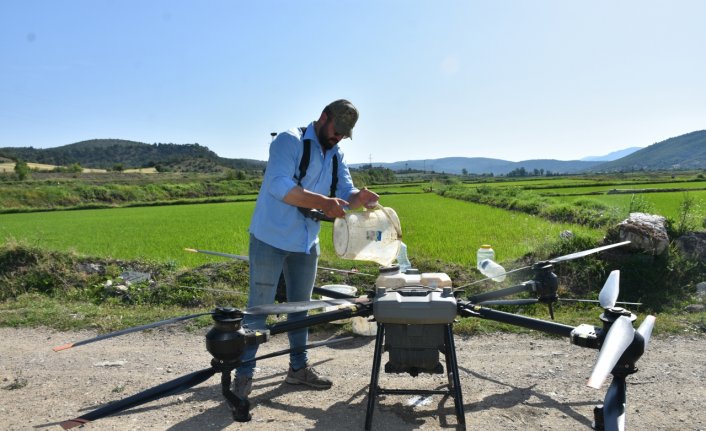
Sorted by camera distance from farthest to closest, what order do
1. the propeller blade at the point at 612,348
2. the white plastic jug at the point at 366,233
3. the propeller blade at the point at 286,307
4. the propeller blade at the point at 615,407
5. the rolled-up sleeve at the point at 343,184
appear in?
the rolled-up sleeve at the point at 343,184 → the white plastic jug at the point at 366,233 → the propeller blade at the point at 286,307 → the propeller blade at the point at 615,407 → the propeller blade at the point at 612,348

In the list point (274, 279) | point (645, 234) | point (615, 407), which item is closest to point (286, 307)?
point (274, 279)

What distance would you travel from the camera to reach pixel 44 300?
762 cm

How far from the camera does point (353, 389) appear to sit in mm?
4301

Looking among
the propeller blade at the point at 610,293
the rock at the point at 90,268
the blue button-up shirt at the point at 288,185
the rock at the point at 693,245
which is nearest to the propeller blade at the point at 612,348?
the propeller blade at the point at 610,293

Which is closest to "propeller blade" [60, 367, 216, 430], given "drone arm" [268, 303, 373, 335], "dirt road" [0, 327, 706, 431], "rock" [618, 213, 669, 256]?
"drone arm" [268, 303, 373, 335]

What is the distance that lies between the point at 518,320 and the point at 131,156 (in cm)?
14876

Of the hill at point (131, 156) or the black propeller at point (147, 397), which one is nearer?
the black propeller at point (147, 397)

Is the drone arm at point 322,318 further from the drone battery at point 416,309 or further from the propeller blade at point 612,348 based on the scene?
the propeller blade at point 612,348

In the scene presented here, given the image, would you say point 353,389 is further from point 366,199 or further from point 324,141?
point 324,141

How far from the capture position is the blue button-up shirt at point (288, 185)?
3.63m

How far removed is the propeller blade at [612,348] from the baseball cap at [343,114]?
2.17 metres

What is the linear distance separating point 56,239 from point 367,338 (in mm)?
13984

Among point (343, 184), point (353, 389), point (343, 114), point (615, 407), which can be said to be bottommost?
point (353, 389)

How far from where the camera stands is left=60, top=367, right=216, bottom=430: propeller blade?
88.7 inches
